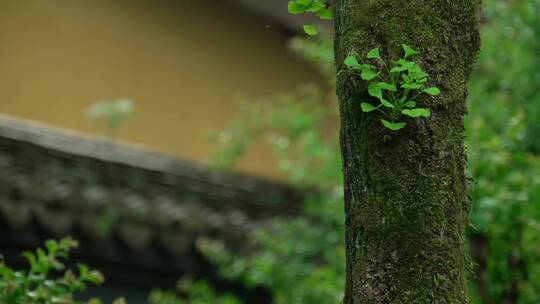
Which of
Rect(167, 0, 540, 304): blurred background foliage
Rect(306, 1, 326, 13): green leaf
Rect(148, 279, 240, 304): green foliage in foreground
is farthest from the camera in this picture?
Rect(148, 279, 240, 304): green foliage in foreground

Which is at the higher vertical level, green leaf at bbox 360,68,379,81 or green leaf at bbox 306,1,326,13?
green leaf at bbox 306,1,326,13

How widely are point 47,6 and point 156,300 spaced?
3.76 metres

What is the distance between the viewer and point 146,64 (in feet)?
30.3

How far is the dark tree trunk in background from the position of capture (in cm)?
147

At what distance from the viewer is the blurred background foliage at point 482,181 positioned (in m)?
3.99

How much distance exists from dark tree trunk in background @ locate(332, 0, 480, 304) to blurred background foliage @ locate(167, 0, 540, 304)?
2.00 meters

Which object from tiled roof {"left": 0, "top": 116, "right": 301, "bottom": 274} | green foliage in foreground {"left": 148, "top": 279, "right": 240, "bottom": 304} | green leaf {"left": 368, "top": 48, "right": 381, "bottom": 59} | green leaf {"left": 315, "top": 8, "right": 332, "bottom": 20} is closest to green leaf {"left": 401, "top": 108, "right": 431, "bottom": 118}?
green leaf {"left": 368, "top": 48, "right": 381, "bottom": 59}

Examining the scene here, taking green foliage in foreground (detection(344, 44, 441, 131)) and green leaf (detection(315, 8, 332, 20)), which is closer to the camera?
green foliage in foreground (detection(344, 44, 441, 131))

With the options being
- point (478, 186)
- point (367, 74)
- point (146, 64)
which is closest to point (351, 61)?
point (367, 74)

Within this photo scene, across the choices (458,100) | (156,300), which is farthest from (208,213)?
(458,100)

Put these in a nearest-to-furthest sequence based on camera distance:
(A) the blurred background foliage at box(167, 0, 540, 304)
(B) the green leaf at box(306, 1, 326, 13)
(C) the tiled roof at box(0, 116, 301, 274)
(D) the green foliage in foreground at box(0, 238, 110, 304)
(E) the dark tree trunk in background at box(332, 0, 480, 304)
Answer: (E) the dark tree trunk in background at box(332, 0, 480, 304) < (B) the green leaf at box(306, 1, 326, 13) < (D) the green foliage in foreground at box(0, 238, 110, 304) < (A) the blurred background foliage at box(167, 0, 540, 304) < (C) the tiled roof at box(0, 116, 301, 274)

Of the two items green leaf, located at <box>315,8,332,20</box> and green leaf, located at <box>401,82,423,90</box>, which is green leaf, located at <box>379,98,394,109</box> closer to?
green leaf, located at <box>401,82,423,90</box>

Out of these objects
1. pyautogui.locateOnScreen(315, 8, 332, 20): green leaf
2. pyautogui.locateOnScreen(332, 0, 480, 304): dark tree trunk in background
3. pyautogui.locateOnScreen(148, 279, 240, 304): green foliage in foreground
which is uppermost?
pyautogui.locateOnScreen(315, 8, 332, 20): green leaf

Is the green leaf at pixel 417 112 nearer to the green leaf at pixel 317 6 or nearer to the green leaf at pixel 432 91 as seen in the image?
the green leaf at pixel 432 91
